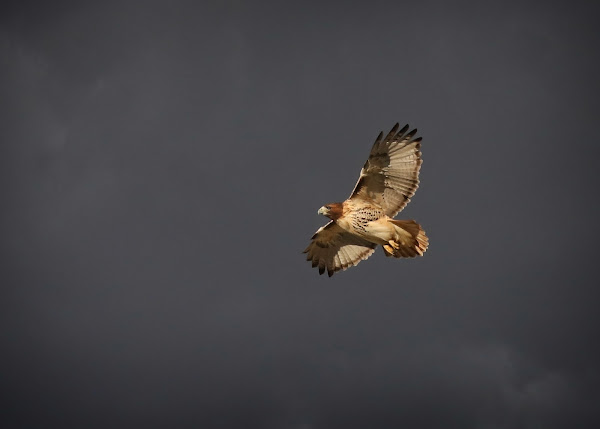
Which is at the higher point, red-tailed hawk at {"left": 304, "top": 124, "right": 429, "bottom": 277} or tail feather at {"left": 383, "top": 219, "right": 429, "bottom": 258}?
red-tailed hawk at {"left": 304, "top": 124, "right": 429, "bottom": 277}

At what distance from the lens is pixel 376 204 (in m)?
20.7

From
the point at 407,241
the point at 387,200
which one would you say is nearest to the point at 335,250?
the point at 387,200

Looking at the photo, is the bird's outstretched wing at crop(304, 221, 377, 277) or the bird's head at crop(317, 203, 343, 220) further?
the bird's outstretched wing at crop(304, 221, 377, 277)

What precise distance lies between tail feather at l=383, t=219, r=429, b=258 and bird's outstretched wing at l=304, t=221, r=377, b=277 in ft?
7.70

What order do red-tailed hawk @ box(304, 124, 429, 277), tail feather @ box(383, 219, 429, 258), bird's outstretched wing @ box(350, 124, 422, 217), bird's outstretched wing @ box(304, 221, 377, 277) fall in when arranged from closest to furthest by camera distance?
tail feather @ box(383, 219, 429, 258), red-tailed hawk @ box(304, 124, 429, 277), bird's outstretched wing @ box(350, 124, 422, 217), bird's outstretched wing @ box(304, 221, 377, 277)

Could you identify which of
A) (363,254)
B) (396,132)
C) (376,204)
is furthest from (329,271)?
(396,132)

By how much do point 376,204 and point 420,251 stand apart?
181 centimetres

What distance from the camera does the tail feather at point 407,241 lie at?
64.7ft

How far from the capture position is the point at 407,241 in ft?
65.1

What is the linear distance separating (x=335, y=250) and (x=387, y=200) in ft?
9.91

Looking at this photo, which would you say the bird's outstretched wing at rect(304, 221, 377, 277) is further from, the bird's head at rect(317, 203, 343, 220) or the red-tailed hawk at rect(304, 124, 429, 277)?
the bird's head at rect(317, 203, 343, 220)

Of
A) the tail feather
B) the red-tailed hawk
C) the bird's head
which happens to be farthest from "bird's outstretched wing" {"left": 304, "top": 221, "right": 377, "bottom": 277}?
the tail feather

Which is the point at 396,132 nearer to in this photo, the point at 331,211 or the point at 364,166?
the point at 364,166

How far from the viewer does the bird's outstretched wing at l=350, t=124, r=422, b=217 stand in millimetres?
20203
